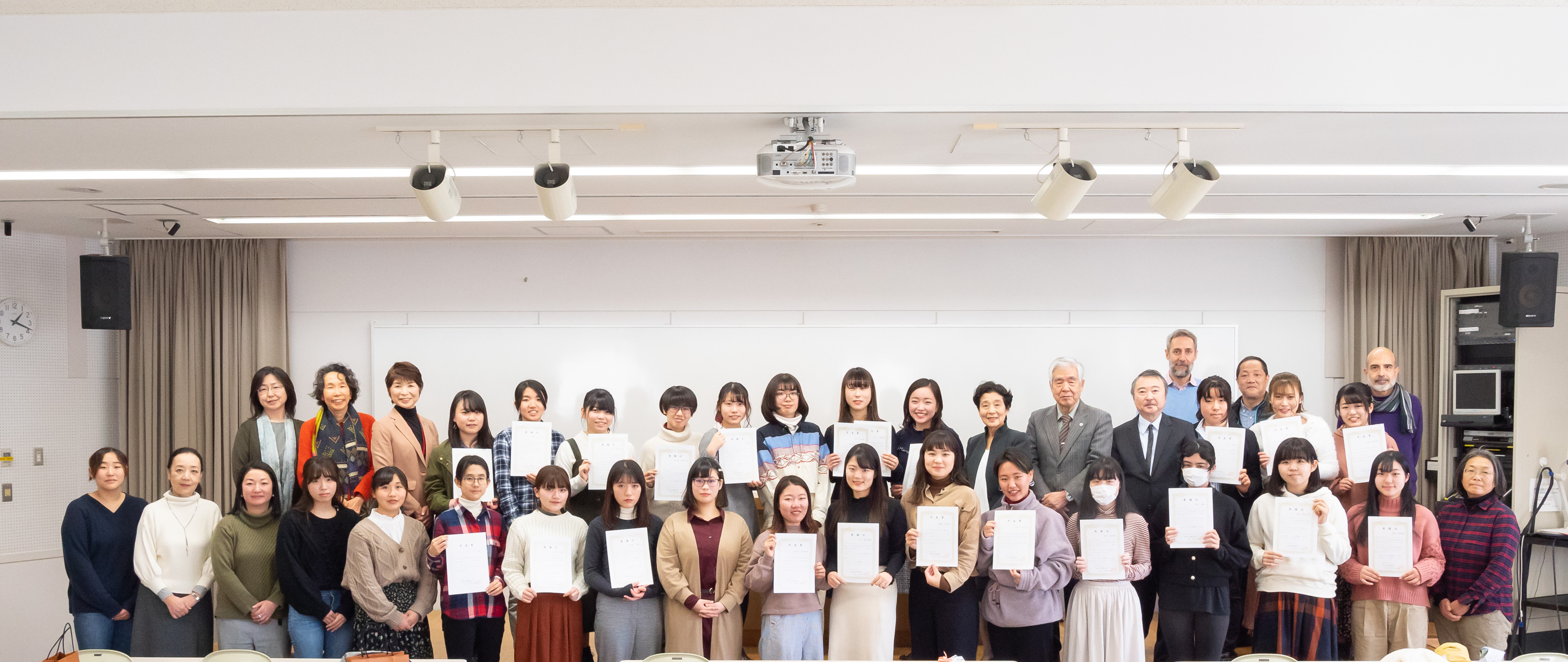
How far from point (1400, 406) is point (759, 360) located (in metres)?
3.95

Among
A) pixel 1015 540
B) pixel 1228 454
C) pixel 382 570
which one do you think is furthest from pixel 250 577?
pixel 1228 454

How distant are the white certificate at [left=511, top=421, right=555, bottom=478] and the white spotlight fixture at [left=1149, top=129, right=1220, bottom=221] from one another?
2948 mm

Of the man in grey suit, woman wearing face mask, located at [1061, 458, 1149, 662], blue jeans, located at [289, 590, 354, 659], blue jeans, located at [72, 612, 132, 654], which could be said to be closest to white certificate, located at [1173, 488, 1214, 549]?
woman wearing face mask, located at [1061, 458, 1149, 662]

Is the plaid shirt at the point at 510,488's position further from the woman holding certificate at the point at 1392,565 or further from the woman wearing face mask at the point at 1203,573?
the woman holding certificate at the point at 1392,565

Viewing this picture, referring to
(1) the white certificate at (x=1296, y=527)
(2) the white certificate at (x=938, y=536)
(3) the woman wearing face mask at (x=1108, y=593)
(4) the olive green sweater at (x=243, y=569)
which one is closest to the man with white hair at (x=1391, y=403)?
(1) the white certificate at (x=1296, y=527)

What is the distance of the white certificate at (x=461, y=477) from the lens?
410cm

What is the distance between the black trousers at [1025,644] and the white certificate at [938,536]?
489 mm

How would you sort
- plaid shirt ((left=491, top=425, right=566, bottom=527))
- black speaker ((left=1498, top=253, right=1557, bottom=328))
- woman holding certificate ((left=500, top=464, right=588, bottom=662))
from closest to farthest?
woman holding certificate ((left=500, top=464, right=588, bottom=662))
plaid shirt ((left=491, top=425, right=566, bottom=527))
black speaker ((left=1498, top=253, right=1557, bottom=328))

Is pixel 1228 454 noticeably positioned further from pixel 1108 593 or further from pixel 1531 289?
pixel 1531 289

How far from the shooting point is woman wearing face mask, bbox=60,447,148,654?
411cm

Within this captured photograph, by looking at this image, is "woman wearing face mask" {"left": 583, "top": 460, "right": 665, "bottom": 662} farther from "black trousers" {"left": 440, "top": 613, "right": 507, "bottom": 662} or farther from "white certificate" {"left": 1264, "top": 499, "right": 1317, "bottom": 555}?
"white certificate" {"left": 1264, "top": 499, "right": 1317, "bottom": 555}

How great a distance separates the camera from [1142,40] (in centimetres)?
340

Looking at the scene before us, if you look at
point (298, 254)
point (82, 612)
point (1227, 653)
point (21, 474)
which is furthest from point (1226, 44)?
point (21, 474)

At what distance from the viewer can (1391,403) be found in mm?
5098
